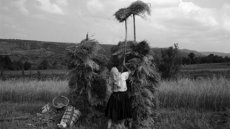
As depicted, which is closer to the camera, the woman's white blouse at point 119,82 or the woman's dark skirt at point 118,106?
the woman's white blouse at point 119,82

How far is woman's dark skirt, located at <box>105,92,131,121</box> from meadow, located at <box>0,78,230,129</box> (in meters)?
0.72

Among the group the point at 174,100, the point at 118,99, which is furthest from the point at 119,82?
the point at 174,100

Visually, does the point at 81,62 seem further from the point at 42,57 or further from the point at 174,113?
the point at 42,57

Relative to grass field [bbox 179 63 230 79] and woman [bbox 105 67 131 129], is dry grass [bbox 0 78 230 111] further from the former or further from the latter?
grass field [bbox 179 63 230 79]

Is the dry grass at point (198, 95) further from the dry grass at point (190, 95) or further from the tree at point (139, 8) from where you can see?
the tree at point (139, 8)

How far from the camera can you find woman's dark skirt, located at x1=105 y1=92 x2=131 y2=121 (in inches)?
293

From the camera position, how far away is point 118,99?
744 centimetres

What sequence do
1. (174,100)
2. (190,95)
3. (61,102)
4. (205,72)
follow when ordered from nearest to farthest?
1. (61,102)
2. (190,95)
3. (174,100)
4. (205,72)

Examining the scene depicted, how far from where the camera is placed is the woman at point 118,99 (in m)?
7.37

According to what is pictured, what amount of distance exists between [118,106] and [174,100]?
4.20m

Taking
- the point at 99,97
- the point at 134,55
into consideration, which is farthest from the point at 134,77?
the point at 99,97

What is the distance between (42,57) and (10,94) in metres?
32.0

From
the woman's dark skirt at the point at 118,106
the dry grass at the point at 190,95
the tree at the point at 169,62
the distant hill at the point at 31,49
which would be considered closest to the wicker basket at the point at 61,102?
the woman's dark skirt at the point at 118,106

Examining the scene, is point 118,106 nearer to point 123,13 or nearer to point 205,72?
point 123,13
